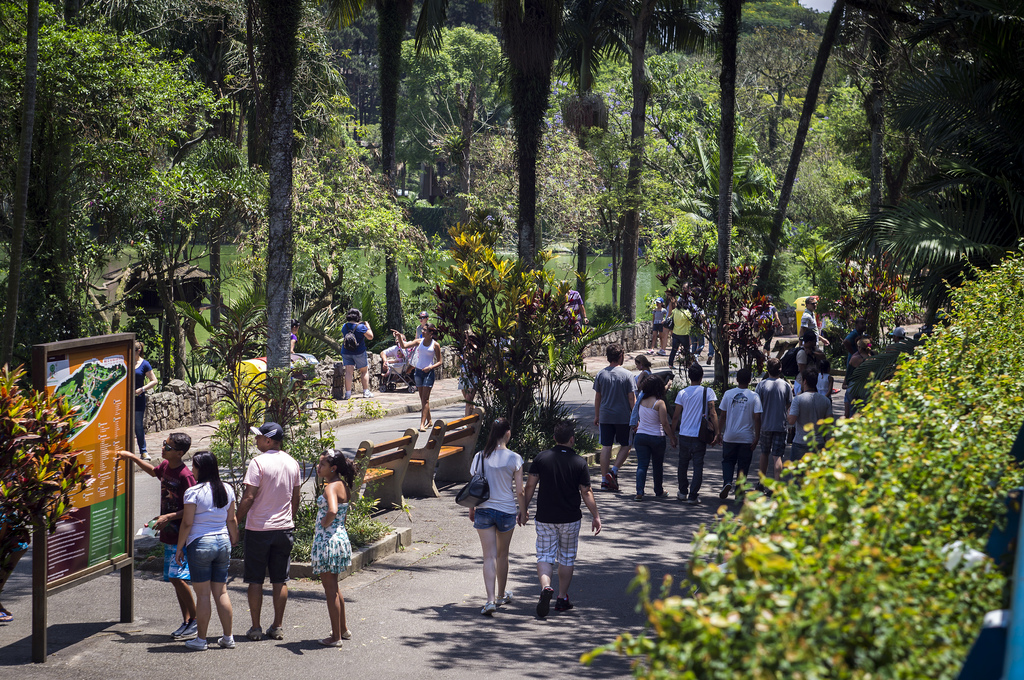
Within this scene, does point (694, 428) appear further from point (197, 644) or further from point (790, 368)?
point (197, 644)

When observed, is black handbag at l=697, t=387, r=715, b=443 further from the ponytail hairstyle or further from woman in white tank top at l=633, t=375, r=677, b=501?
the ponytail hairstyle

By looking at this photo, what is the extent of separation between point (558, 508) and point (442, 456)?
4.47 m

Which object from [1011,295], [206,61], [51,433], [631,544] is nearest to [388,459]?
[631,544]

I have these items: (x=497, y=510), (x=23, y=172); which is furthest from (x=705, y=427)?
(x=23, y=172)

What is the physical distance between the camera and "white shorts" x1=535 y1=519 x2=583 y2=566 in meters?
7.56

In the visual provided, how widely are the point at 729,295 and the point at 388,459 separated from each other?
8.11 m

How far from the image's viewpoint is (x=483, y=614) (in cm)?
762

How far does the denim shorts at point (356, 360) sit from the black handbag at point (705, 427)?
879 cm

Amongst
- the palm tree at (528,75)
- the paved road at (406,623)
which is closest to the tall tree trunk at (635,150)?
the palm tree at (528,75)

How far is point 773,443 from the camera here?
11148 millimetres

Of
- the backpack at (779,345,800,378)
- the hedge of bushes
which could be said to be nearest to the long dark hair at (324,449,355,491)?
the hedge of bushes

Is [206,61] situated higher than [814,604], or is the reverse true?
[206,61]

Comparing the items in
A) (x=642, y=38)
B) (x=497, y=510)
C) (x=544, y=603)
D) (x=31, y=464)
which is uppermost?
(x=642, y=38)

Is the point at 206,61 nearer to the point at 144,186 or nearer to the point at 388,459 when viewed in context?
the point at 144,186
